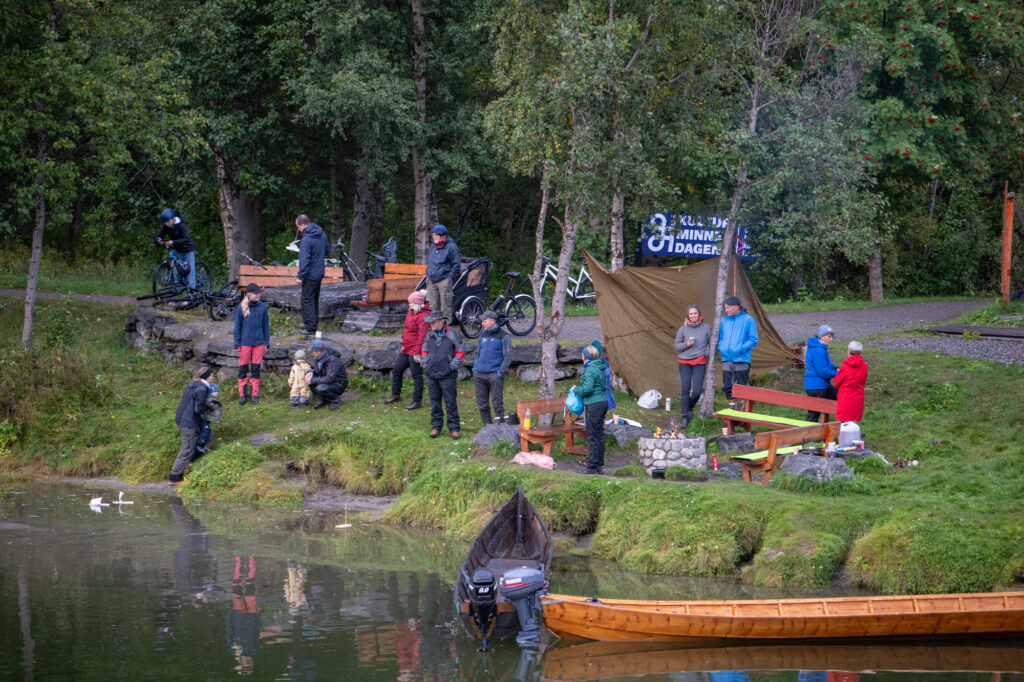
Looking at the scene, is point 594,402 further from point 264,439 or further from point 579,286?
point 579,286

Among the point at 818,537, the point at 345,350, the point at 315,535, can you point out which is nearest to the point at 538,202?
the point at 345,350

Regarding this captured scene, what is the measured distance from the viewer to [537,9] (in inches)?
624

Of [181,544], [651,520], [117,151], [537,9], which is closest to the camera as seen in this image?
[651,520]

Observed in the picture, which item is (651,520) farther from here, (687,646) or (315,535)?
(315,535)

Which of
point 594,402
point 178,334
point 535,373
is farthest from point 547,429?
point 178,334

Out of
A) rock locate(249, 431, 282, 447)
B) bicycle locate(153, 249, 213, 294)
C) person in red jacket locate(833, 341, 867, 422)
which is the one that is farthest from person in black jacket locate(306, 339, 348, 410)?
person in red jacket locate(833, 341, 867, 422)

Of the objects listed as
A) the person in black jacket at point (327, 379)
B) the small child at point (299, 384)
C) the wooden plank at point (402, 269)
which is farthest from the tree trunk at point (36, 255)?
the wooden plank at point (402, 269)

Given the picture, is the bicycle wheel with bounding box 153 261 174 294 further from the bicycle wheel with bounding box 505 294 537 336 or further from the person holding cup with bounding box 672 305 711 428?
the person holding cup with bounding box 672 305 711 428

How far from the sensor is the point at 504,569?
34.5 feet

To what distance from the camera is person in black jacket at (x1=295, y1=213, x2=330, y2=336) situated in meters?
17.6

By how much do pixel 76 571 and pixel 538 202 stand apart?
20.6 metres

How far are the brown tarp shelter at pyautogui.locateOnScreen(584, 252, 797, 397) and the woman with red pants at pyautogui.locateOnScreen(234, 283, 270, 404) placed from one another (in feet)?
16.7

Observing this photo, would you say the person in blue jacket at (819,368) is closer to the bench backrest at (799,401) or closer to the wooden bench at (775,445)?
the bench backrest at (799,401)

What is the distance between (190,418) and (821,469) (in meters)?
8.59
